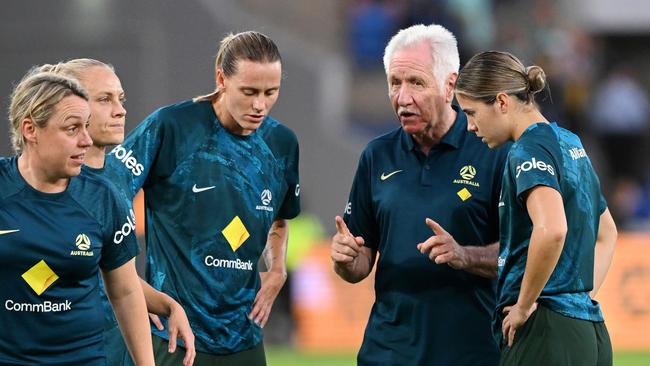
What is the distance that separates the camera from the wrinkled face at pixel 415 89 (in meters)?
5.66

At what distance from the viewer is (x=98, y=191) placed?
4.72 meters

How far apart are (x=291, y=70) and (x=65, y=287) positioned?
12.1 meters

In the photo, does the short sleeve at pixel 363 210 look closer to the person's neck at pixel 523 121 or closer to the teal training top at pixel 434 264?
the teal training top at pixel 434 264

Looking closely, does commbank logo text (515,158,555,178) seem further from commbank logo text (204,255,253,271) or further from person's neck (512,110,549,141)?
commbank logo text (204,255,253,271)

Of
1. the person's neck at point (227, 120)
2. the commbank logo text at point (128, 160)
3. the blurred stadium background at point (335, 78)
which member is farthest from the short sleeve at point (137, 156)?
the blurred stadium background at point (335, 78)

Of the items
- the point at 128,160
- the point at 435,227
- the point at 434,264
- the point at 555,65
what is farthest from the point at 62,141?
the point at 555,65

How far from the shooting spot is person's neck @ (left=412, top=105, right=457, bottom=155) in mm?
5781

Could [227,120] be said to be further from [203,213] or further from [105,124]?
[105,124]

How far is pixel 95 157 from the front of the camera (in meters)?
5.38

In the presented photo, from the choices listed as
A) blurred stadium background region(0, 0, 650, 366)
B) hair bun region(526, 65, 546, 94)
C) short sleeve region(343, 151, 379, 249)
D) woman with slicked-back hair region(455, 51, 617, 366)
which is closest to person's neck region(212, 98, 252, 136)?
short sleeve region(343, 151, 379, 249)

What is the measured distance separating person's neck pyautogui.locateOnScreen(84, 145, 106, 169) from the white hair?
4.59 ft

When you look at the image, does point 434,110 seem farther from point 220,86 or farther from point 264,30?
point 264,30

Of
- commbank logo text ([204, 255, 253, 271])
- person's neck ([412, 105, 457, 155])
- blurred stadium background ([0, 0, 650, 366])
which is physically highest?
blurred stadium background ([0, 0, 650, 366])

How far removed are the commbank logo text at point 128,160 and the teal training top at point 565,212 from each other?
1.66 metres
